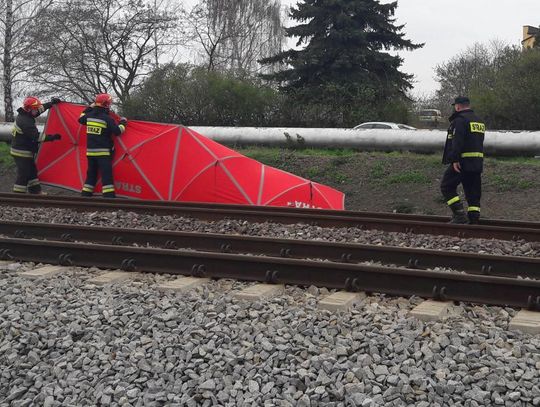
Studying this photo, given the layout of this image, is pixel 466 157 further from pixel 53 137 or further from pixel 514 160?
pixel 53 137

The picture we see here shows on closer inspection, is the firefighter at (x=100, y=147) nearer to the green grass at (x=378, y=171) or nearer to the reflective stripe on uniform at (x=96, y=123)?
the reflective stripe on uniform at (x=96, y=123)

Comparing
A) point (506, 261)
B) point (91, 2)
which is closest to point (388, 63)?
point (91, 2)

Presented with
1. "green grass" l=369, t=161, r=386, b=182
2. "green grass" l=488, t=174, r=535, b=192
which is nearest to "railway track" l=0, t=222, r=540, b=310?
"green grass" l=488, t=174, r=535, b=192

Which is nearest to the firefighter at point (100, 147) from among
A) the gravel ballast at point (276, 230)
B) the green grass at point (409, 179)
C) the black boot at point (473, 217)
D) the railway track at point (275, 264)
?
the gravel ballast at point (276, 230)

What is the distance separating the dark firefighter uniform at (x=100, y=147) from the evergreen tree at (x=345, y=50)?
17648 millimetres

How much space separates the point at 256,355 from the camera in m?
4.35

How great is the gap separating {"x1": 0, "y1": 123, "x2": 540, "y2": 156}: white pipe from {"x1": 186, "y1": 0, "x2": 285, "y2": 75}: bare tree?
25.2 meters

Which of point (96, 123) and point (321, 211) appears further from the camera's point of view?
point (96, 123)

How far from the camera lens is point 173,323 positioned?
16.0 feet

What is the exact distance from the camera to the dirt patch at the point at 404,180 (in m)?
12.5

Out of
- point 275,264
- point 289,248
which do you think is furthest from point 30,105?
point 275,264

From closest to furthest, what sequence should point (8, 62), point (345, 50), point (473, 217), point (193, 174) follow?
point (473, 217)
point (193, 174)
point (8, 62)
point (345, 50)

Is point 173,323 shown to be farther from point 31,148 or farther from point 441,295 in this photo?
point 31,148

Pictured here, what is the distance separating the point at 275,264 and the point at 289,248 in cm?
128
